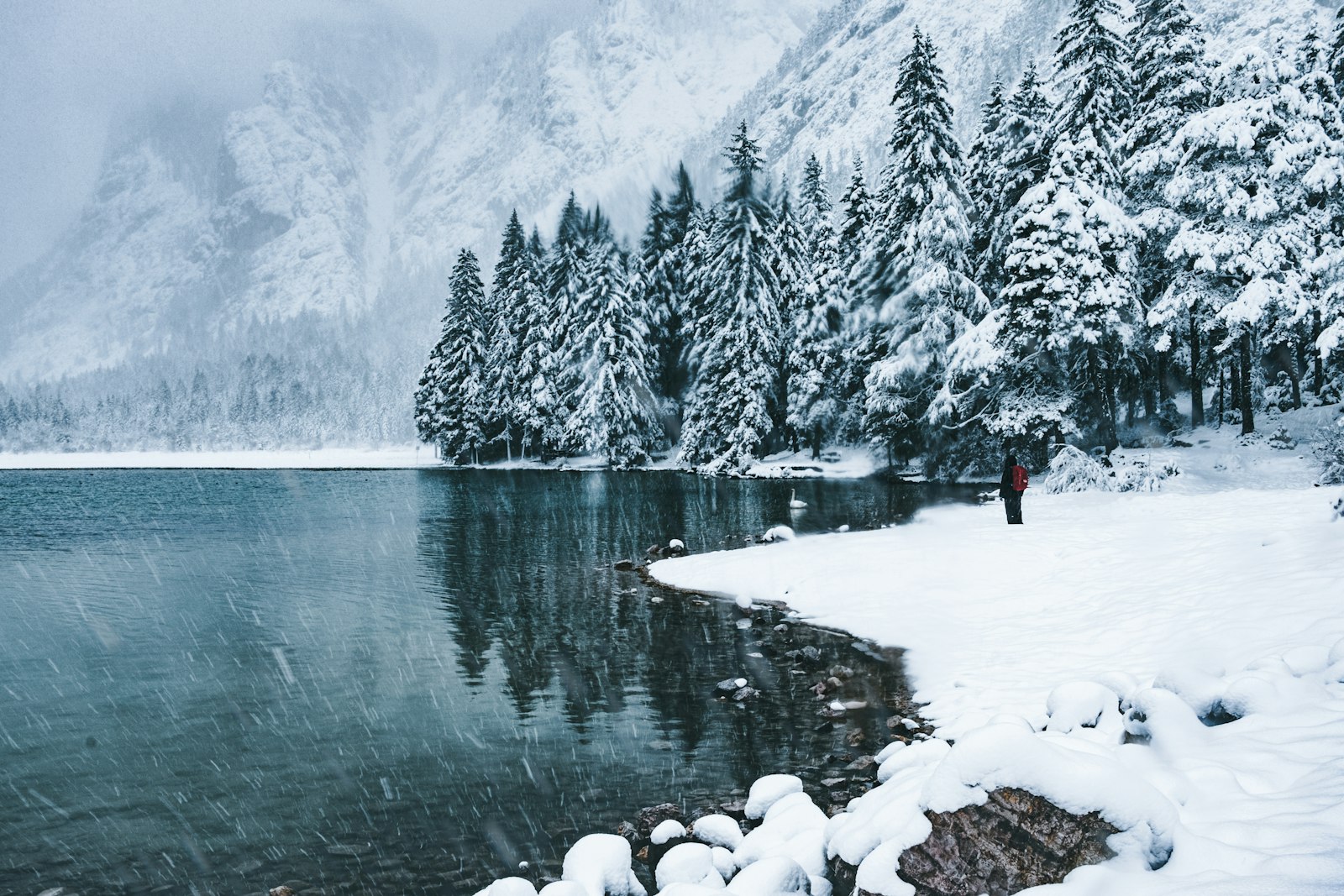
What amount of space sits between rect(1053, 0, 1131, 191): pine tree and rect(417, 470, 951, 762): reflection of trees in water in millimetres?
14851

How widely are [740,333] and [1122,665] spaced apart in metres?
39.5

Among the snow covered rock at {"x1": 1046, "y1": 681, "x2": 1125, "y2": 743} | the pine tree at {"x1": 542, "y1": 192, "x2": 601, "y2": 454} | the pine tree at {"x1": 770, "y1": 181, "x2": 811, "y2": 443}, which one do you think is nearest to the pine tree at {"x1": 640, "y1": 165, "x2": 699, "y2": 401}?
the pine tree at {"x1": 542, "y1": 192, "x2": 601, "y2": 454}

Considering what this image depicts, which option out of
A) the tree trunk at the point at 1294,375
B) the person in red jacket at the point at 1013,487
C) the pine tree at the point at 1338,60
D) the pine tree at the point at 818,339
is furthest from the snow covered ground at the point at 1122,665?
the pine tree at the point at 1338,60

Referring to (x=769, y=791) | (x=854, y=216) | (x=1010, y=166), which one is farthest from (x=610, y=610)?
(x=854, y=216)

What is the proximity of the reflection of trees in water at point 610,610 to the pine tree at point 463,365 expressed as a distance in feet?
88.0

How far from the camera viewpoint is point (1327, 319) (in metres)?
23.4

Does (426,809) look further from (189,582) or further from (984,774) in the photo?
(189,582)

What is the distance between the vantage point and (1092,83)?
2834 cm

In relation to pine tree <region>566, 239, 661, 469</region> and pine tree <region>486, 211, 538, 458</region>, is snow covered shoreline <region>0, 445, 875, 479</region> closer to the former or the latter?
pine tree <region>566, 239, 661, 469</region>

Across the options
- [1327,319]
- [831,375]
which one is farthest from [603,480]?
[1327,319]

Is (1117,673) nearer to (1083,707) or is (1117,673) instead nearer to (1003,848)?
(1083,707)

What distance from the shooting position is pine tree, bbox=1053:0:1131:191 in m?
28.2

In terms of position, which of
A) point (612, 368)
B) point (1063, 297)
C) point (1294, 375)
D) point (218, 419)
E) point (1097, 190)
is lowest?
point (1294, 375)

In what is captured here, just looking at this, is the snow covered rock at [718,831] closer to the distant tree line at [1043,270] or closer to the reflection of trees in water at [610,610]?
the reflection of trees in water at [610,610]
